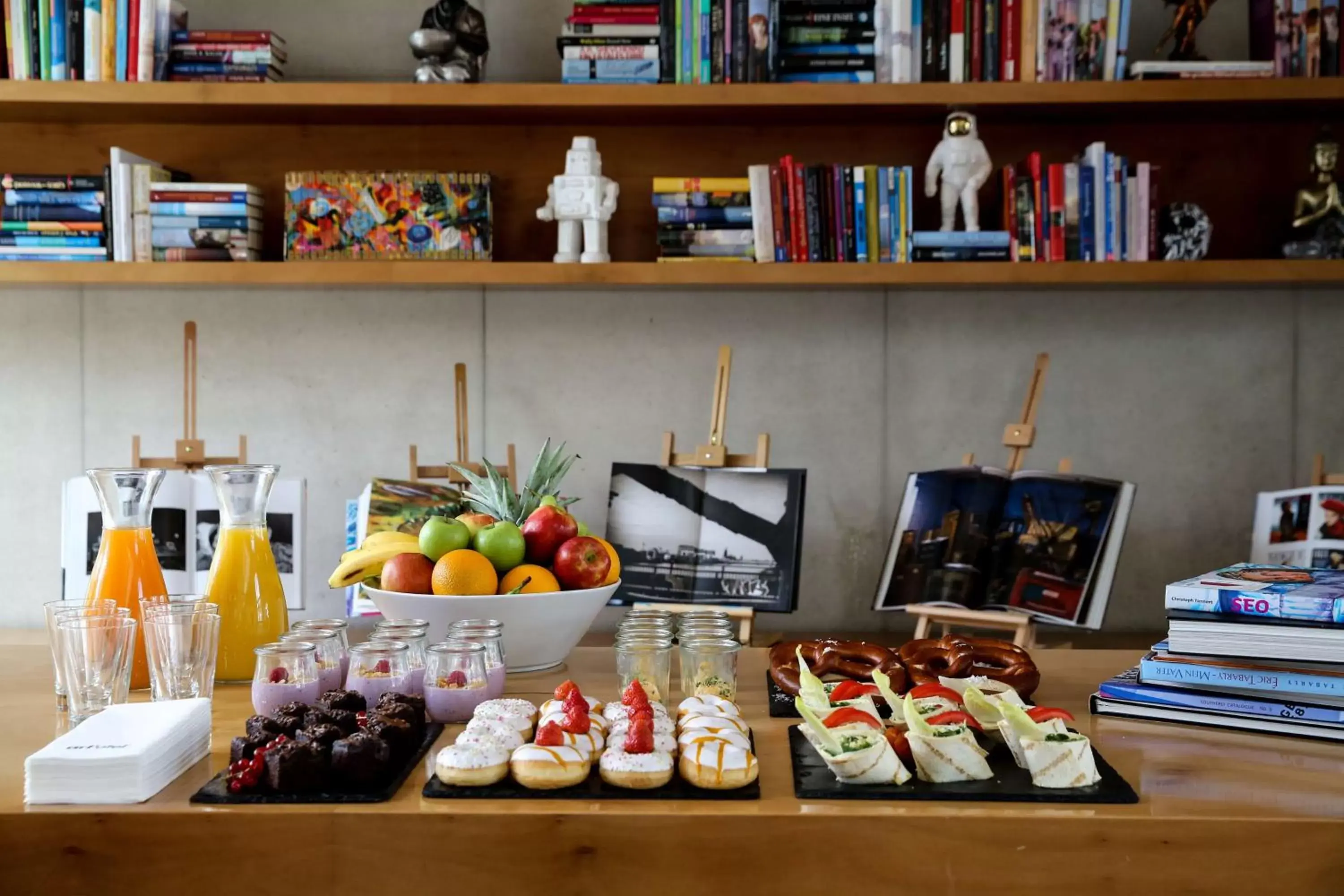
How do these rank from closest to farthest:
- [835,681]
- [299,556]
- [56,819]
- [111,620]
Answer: [56,819] → [111,620] → [835,681] → [299,556]

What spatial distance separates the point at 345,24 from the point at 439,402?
925mm

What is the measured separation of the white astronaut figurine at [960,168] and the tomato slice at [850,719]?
5.64 feet

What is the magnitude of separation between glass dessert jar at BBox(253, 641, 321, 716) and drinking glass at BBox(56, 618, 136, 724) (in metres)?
0.13

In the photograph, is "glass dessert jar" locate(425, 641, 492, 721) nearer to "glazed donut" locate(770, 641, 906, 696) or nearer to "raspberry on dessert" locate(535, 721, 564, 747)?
"raspberry on dessert" locate(535, 721, 564, 747)

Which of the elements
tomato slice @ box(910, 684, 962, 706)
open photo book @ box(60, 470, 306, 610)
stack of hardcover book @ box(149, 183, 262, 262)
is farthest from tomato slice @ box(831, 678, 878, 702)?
stack of hardcover book @ box(149, 183, 262, 262)

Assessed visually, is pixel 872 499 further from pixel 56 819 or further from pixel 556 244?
pixel 56 819

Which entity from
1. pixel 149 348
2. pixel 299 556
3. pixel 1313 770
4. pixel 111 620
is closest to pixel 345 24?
pixel 149 348

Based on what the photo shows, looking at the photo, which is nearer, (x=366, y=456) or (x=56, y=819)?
(x=56, y=819)


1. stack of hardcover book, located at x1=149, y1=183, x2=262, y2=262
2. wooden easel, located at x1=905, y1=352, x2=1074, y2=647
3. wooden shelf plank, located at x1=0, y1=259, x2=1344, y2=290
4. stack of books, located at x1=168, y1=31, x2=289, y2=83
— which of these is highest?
stack of books, located at x1=168, y1=31, x2=289, y2=83

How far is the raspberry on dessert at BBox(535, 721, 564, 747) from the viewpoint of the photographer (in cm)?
104

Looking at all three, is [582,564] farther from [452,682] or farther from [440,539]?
[452,682]

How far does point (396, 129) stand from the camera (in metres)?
2.85

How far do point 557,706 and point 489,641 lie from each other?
0.60 ft

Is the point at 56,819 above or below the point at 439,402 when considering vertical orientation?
below
